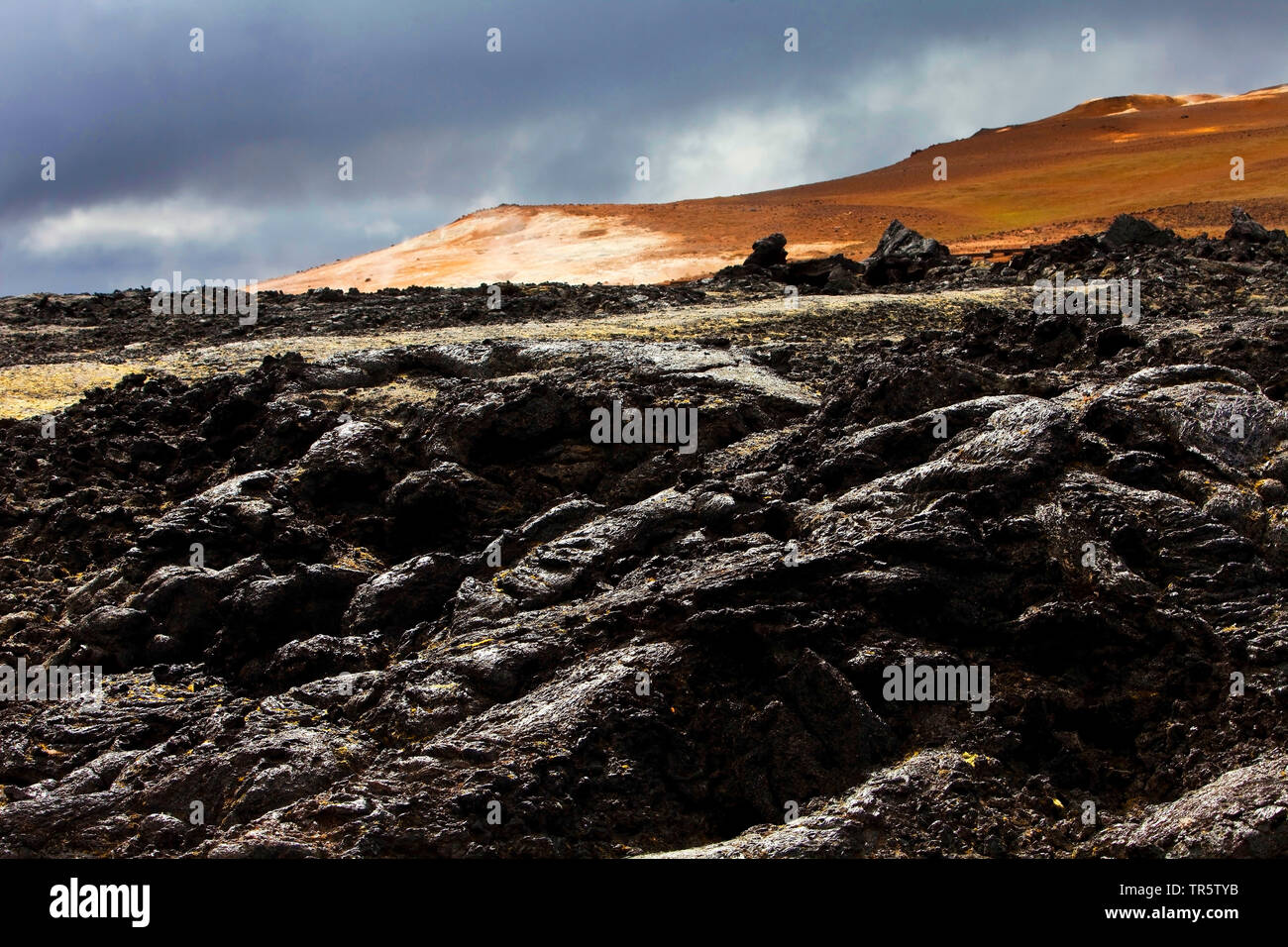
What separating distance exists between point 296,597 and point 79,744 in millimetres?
2300

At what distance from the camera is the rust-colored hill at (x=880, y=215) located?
45.3m

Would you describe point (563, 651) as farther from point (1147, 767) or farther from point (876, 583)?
point (1147, 767)

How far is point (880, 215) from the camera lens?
5784 cm

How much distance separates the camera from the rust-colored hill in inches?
1785

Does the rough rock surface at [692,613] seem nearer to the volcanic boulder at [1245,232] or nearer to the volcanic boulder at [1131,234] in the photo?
the volcanic boulder at [1131,234]

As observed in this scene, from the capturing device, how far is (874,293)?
21.8 meters

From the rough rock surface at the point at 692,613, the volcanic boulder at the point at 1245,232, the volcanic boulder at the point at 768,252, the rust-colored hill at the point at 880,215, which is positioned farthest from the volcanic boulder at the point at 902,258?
the rough rock surface at the point at 692,613

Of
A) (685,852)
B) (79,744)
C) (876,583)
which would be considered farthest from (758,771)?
(79,744)

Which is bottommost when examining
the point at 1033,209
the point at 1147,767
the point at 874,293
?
the point at 1147,767

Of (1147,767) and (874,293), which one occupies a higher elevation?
(874,293)

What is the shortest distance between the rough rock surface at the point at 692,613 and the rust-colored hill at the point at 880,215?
2912 cm

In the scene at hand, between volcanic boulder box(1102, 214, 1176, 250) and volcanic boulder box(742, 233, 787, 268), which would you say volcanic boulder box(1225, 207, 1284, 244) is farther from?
volcanic boulder box(742, 233, 787, 268)

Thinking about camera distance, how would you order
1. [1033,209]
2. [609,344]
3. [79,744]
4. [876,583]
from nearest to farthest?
[876,583] → [79,744] → [609,344] → [1033,209]
